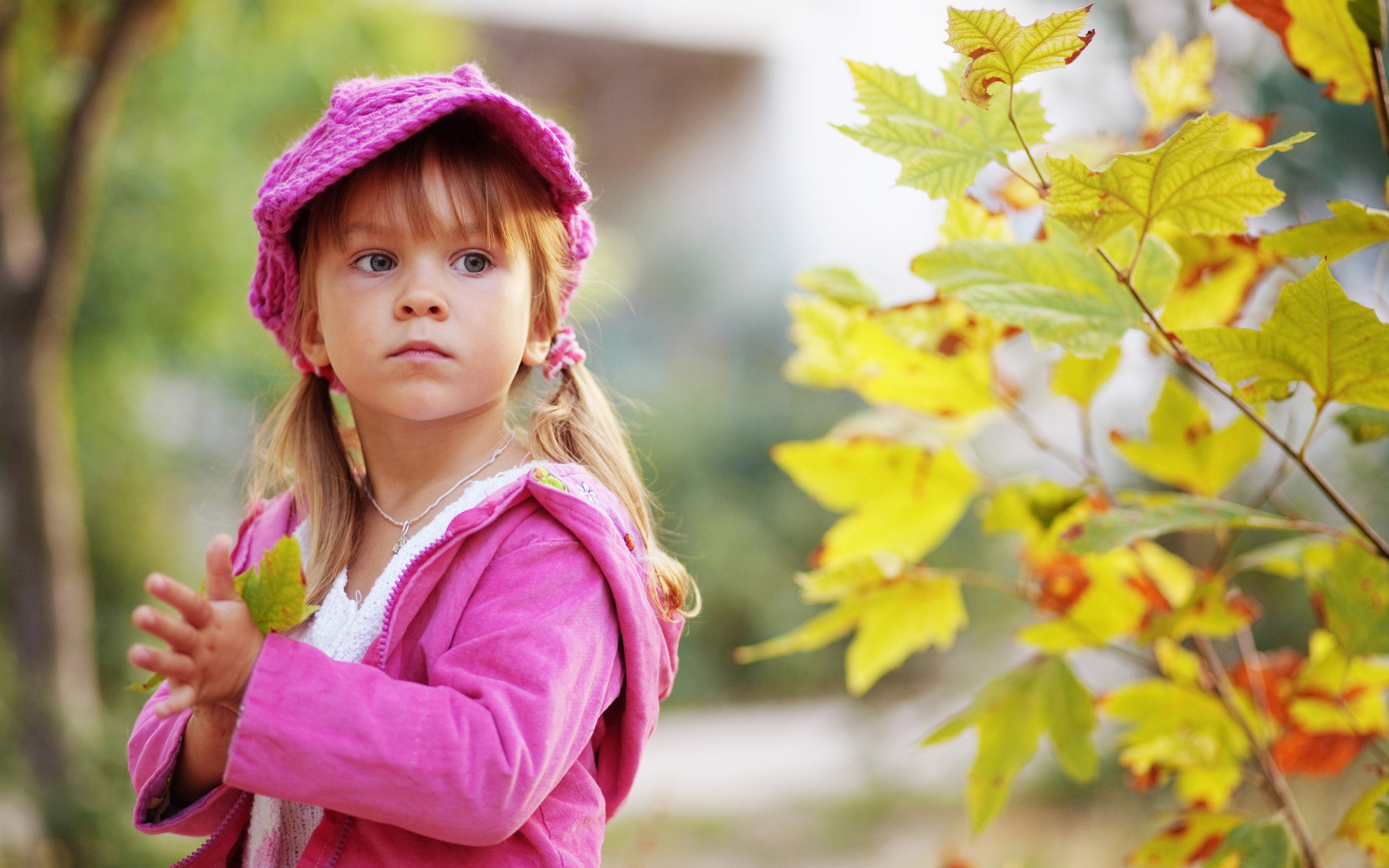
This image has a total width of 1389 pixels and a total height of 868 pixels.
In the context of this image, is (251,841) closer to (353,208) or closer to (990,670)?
(353,208)

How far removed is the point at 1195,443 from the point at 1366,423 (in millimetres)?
167

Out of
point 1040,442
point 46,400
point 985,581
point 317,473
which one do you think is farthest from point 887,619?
point 46,400

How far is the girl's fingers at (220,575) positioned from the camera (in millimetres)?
571

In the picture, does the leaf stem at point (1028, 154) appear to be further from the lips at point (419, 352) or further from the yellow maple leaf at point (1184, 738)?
the yellow maple leaf at point (1184, 738)

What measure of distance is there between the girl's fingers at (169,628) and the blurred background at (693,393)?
47 cm

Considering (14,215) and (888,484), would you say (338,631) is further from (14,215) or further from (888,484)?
(14,215)

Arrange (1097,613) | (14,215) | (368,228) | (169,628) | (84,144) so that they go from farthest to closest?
1. (14,215)
2. (84,144)
3. (1097,613)
4. (368,228)
5. (169,628)

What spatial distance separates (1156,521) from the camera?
728 mm

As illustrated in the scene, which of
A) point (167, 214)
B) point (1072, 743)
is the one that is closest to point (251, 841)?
point (1072, 743)

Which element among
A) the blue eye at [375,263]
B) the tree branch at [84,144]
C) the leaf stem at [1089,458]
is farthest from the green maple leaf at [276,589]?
the tree branch at [84,144]

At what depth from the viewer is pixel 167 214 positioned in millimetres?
3670

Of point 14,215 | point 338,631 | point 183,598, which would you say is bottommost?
point 338,631

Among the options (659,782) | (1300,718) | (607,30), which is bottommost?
(659,782)

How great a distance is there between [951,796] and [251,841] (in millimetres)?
3132
